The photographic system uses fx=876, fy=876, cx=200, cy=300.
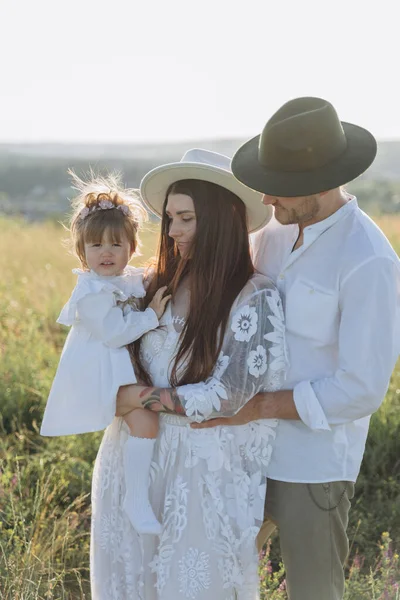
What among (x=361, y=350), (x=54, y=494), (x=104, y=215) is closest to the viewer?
(x=361, y=350)

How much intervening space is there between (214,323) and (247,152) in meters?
0.63

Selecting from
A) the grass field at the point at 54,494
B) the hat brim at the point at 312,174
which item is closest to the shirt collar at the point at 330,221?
the hat brim at the point at 312,174

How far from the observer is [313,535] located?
2.99 m

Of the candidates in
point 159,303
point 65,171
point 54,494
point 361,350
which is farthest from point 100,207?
point 65,171

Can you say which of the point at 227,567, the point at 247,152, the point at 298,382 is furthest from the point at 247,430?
the point at 247,152

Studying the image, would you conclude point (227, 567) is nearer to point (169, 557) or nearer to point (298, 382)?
point (169, 557)

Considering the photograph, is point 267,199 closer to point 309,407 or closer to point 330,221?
point 330,221

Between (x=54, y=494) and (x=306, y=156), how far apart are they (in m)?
2.84

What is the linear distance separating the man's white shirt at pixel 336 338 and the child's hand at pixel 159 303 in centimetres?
41

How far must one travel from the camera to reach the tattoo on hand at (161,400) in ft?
9.68

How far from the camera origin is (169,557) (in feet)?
9.98

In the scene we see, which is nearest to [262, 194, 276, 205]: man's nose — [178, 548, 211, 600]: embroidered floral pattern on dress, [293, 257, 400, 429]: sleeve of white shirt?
[293, 257, 400, 429]: sleeve of white shirt

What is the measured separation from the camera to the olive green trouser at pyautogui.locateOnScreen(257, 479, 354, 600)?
299cm

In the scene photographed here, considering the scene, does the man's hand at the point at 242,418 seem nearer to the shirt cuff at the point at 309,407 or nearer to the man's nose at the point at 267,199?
the shirt cuff at the point at 309,407
